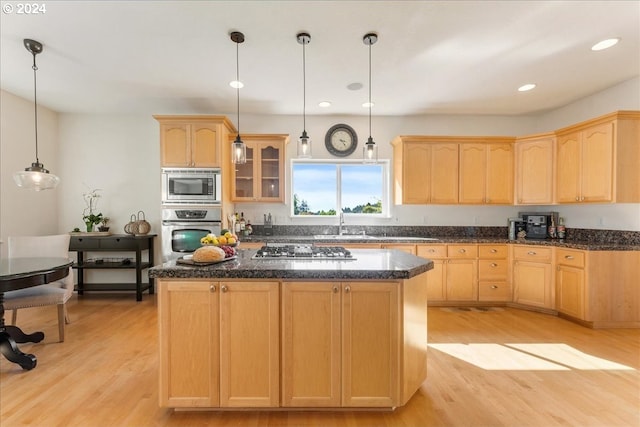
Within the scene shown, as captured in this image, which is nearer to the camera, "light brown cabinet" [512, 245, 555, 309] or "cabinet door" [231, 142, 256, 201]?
"light brown cabinet" [512, 245, 555, 309]

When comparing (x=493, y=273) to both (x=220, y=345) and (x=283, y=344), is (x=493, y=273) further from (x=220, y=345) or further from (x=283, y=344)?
(x=220, y=345)

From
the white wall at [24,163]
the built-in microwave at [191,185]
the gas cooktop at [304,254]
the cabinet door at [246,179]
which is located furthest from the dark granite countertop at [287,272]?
the white wall at [24,163]

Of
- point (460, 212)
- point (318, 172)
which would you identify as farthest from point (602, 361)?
point (318, 172)

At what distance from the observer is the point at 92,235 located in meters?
4.23

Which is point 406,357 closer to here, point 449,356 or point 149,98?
point 449,356

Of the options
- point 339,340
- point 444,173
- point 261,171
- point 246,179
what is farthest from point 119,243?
point 444,173

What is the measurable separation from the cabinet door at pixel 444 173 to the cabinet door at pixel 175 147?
3.32m

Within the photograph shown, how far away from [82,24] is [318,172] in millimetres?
3106

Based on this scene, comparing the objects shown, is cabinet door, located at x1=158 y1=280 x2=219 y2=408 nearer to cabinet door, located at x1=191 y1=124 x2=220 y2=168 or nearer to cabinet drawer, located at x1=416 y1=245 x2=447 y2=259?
cabinet door, located at x1=191 y1=124 x2=220 y2=168

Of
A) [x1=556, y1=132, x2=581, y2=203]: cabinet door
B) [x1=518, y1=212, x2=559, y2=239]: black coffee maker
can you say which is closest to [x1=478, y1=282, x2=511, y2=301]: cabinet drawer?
[x1=518, y1=212, x2=559, y2=239]: black coffee maker

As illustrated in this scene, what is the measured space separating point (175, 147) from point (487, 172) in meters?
4.24

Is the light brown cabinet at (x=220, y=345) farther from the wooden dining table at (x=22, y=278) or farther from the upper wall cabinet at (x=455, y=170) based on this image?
the upper wall cabinet at (x=455, y=170)

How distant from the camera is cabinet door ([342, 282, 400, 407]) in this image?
1.81m

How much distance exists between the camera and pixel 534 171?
13.4ft
